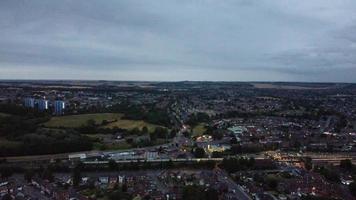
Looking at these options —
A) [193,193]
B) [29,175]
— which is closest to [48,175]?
[29,175]

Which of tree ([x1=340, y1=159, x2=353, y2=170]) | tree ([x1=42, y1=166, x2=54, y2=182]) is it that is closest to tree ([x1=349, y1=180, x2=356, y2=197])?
tree ([x1=340, y1=159, x2=353, y2=170])

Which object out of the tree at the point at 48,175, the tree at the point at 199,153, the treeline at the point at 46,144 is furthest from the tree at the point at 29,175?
the tree at the point at 199,153

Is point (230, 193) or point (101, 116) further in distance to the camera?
point (101, 116)

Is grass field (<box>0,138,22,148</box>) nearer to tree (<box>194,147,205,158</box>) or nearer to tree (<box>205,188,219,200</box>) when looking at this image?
tree (<box>194,147,205,158</box>)

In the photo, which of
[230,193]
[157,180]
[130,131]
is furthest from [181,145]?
[230,193]

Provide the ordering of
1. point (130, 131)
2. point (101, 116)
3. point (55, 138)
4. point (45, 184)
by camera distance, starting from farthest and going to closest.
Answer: point (101, 116) < point (130, 131) < point (55, 138) < point (45, 184)

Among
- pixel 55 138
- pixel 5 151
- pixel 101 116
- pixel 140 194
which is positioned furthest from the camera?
pixel 101 116

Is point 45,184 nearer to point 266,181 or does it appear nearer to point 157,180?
point 157,180
